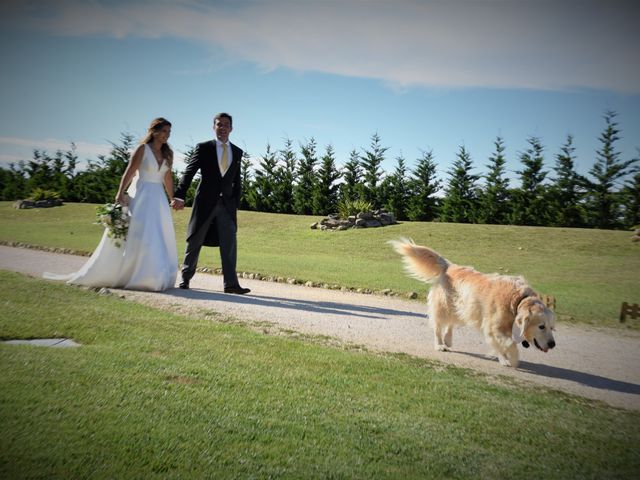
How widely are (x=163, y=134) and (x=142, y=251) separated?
A: 247 centimetres

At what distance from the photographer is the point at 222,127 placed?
35.8 feet

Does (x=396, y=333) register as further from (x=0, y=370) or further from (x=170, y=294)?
(x=0, y=370)

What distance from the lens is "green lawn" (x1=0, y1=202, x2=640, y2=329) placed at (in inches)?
526

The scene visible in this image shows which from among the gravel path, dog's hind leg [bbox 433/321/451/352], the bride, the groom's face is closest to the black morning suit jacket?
the groom's face

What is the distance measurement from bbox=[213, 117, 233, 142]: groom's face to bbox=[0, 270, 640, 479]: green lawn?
222 inches

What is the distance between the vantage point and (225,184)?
11.1 metres

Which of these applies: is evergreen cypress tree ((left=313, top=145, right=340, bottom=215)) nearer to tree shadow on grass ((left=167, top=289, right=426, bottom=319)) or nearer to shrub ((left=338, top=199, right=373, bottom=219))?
shrub ((left=338, top=199, right=373, bottom=219))

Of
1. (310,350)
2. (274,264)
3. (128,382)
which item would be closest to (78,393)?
(128,382)

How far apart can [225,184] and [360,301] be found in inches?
151

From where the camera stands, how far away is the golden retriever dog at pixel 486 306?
5.90 meters

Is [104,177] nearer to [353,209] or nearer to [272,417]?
[353,209]

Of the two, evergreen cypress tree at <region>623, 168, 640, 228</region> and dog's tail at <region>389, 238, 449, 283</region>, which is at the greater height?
evergreen cypress tree at <region>623, 168, 640, 228</region>

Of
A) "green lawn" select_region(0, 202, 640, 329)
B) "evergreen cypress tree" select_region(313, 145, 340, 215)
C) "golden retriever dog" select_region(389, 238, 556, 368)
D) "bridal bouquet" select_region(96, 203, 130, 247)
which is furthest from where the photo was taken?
"evergreen cypress tree" select_region(313, 145, 340, 215)

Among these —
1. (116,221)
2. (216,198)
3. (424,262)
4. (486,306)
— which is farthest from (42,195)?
(486,306)
